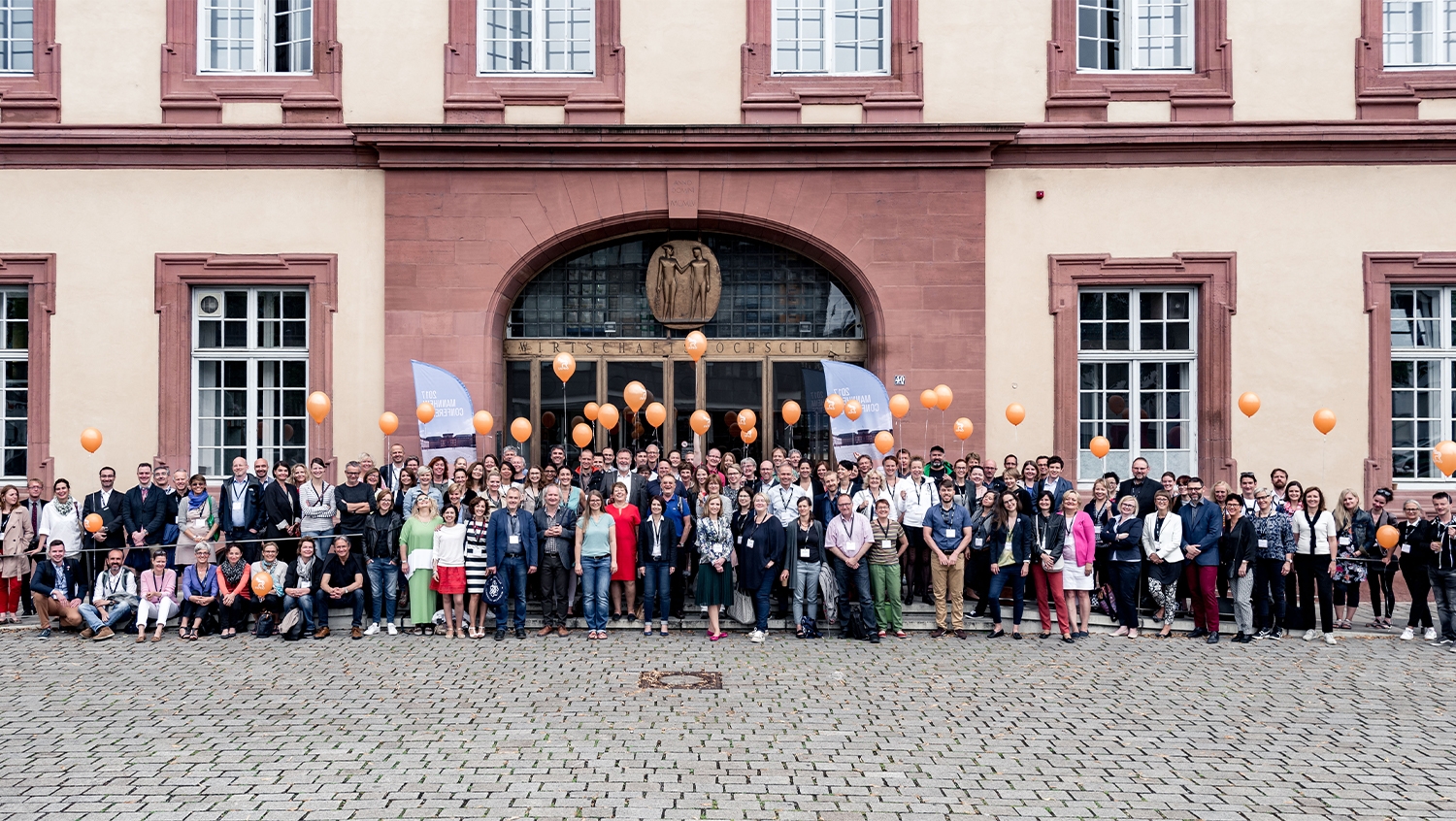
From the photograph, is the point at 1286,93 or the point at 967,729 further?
the point at 1286,93

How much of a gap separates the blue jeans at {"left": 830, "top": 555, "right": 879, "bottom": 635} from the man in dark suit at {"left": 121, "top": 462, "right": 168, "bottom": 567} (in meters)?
7.52

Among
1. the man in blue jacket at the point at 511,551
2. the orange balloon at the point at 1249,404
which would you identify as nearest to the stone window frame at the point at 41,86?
the man in blue jacket at the point at 511,551

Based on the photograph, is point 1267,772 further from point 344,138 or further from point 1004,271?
point 344,138

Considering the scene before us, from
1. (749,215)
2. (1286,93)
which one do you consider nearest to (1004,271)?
(749,215)

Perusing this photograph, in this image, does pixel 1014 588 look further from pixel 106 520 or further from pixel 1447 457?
pixel 106 520

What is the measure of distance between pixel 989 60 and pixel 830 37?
216cm

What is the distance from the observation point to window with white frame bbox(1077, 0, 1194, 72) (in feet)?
47.7

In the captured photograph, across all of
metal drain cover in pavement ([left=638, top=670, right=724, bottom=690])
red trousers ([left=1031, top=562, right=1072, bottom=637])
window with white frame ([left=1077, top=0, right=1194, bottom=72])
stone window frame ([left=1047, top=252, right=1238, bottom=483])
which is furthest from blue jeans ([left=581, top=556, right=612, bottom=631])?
window with white frame ([left=1077, top=0, right=1194, bottom=72])

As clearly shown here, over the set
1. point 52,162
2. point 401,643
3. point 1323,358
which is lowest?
point 401,643

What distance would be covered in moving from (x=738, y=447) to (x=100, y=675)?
27.1 ft

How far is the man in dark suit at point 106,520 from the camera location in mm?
12031

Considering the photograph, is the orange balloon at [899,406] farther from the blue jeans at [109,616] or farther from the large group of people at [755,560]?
the blue jeans at [109,616]

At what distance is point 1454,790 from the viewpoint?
6223 mm

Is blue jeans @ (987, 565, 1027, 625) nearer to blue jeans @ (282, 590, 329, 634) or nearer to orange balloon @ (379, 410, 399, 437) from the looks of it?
blue jeans @ (282, 590, 329, 634)
